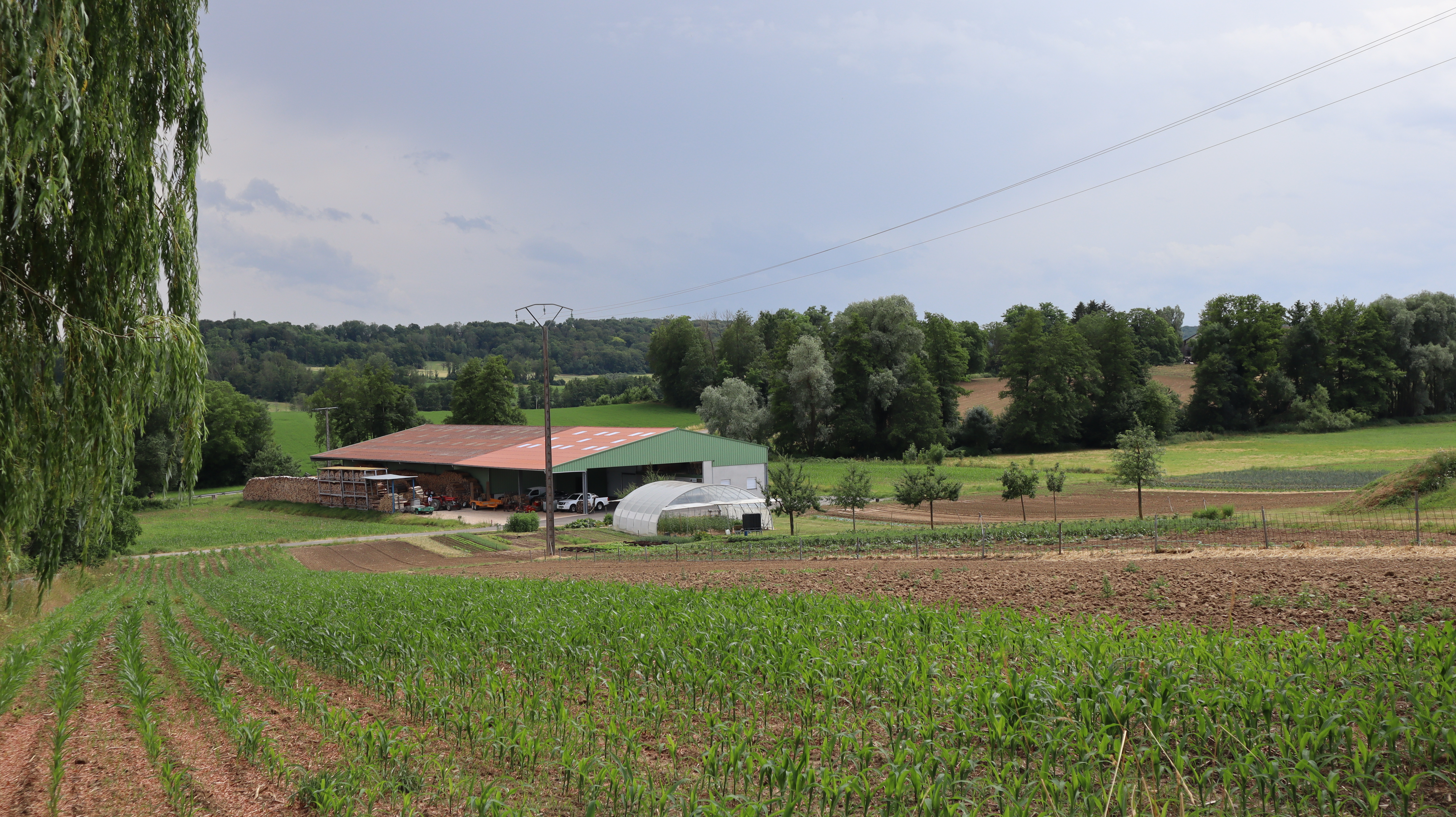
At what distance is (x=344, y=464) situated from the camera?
216 ft

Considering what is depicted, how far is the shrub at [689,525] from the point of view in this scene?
34.7m

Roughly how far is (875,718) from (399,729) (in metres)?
4.12

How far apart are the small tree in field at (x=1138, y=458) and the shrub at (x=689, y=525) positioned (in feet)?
55.3

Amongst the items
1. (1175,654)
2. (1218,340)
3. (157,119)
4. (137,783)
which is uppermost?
(1218,340)

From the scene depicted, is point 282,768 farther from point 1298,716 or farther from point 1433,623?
point 1433,623

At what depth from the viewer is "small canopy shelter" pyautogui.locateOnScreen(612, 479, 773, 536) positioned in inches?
1399

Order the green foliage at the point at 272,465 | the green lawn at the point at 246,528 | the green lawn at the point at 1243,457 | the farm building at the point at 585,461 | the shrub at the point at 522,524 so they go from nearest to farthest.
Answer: the green lawn at the point at 246,528, the shrub at the point at 522,524, the farm building at the point at 585,461, the green lawn at the point at 1243,457, the green foliage at the point at 272,465

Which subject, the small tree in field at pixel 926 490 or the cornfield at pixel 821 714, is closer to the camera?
the cornfield at pixel 821 714

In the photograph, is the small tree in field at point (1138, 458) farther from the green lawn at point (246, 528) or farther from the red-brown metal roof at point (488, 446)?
the green lawn at point (246, 528)

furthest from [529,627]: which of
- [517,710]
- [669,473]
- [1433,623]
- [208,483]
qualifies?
[208,483]

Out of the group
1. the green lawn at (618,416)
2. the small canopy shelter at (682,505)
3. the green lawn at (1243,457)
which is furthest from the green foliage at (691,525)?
the green lawn at (618,416)

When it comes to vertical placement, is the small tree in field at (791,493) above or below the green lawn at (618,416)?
below

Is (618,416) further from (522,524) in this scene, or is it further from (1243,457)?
(1243,457)

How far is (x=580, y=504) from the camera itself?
46594 mm
